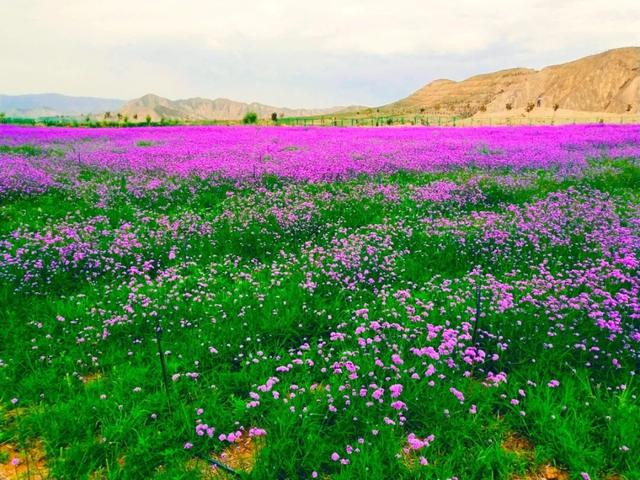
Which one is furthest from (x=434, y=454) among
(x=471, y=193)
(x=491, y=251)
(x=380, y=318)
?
(x=471, y=193)

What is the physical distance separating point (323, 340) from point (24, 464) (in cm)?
308

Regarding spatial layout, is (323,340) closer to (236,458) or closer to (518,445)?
(236,458)

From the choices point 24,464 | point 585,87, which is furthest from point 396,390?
point 585,87

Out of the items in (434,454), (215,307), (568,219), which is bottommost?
(434,454)

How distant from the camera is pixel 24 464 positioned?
131 inches

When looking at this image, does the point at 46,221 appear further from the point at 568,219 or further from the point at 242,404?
the point at 568,219

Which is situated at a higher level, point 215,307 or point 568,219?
point 568,219

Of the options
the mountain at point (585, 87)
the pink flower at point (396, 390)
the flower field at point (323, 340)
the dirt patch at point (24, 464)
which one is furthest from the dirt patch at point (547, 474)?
the mountain at point (585, 87)

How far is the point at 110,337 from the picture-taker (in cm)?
495

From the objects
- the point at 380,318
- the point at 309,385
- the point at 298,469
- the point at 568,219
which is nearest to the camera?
the point at 298,469

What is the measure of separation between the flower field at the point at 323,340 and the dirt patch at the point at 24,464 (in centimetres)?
2

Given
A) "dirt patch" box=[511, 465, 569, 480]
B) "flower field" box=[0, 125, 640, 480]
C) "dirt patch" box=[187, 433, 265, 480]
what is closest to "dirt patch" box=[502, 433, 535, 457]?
"flower field" box=[0, 125, 640, 480]

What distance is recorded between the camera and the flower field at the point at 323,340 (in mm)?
3326

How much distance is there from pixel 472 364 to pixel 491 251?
11.3ft
